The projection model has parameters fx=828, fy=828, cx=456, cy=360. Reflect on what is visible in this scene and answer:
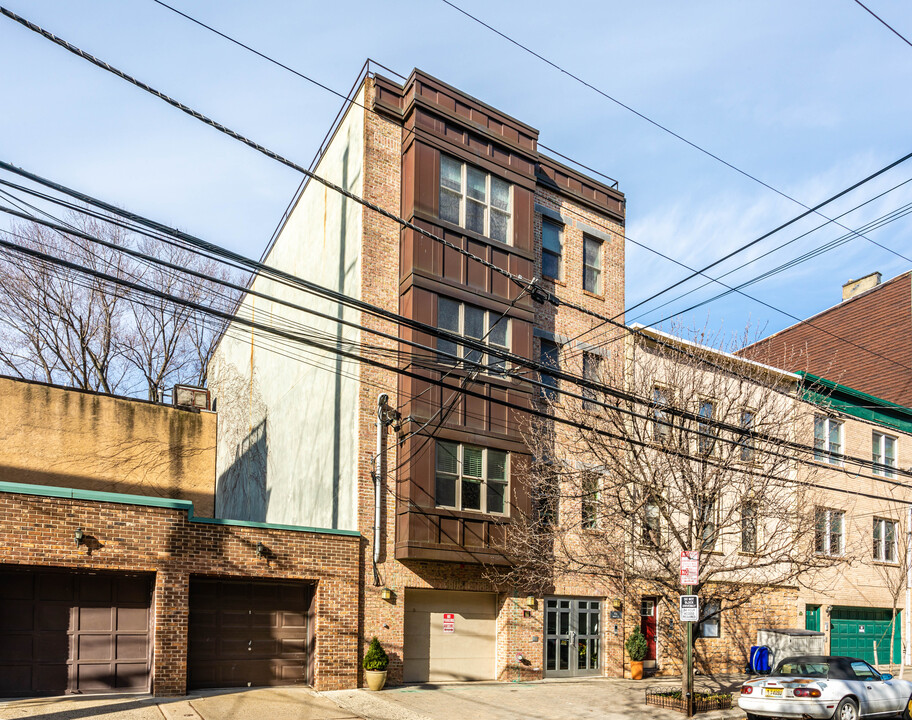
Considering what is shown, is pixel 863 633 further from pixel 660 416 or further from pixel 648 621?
pixel 660 416

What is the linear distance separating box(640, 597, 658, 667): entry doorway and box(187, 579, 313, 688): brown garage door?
→ 10.7 meters

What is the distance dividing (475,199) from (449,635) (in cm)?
1116

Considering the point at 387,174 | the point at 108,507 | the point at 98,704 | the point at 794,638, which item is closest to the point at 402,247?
the point at 387,174

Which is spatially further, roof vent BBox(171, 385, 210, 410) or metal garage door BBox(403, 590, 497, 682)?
roof vent BBox(171, 385, 210, 410)

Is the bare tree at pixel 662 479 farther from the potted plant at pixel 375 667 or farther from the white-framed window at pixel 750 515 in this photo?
the potted plant at pixel 375 667

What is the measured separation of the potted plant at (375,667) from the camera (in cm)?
1755

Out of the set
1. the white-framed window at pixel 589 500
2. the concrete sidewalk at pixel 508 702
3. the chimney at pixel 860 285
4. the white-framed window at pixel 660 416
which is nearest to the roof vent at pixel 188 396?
the concrete sidewalk at pixel 508 702

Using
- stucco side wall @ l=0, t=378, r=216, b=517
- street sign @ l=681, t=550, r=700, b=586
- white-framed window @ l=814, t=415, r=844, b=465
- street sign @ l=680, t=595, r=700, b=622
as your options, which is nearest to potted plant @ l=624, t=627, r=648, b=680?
street sign @ l=680, t=595, r=700, b=622

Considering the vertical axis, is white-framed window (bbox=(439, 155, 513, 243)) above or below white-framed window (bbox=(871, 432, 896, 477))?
above

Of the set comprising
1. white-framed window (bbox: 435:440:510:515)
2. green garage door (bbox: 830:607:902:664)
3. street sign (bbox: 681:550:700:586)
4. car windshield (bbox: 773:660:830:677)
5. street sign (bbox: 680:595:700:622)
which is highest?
white-framed window (bbox: 435:440:510:515)

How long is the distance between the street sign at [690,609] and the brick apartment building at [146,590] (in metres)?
6.95

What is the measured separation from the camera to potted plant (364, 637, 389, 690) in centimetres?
1755

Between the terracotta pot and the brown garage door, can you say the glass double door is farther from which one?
the brown garage door

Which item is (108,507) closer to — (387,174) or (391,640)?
(391,640)
